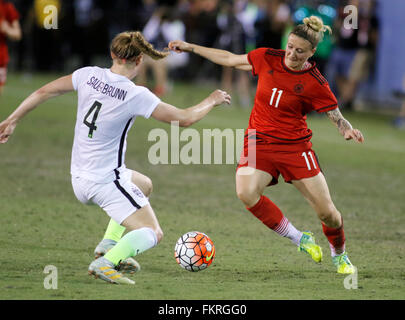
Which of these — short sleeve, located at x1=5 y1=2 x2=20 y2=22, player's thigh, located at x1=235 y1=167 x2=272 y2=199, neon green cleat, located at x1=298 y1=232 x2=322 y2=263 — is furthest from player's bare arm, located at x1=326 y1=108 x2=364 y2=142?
→ short sleeve, located at x1=5 y1=2 x2=20 y2=22

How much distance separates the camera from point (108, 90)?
20.4 ft

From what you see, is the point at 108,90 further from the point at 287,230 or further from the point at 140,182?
the point at 287,230

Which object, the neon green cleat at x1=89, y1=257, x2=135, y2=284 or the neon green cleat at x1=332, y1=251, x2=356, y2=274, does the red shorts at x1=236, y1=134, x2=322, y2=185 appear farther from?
the neon green cleat at x1=89, y1=257, x2=135, y2=284

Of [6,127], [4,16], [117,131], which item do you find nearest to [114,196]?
[117,131]

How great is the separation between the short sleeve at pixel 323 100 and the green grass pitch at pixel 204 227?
4.70 feet

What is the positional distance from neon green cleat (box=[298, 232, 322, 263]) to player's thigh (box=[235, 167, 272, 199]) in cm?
63

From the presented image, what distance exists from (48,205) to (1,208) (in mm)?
558

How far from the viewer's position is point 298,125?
709 cm

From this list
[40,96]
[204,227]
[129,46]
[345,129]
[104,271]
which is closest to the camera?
[104,271]

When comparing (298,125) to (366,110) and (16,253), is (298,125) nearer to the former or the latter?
(16,253)

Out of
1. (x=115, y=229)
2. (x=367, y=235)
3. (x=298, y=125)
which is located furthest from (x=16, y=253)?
(x=367, y=235)

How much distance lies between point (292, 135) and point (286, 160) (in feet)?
0.81

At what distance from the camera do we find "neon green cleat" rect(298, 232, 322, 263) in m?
7.12
